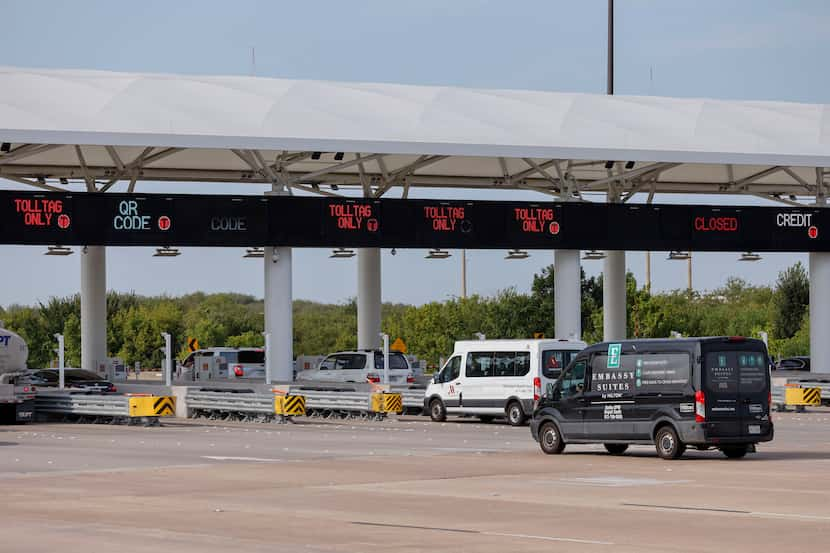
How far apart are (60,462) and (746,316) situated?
283ft

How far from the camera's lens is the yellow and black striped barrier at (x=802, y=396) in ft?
137

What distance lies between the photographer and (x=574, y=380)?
26031 mm

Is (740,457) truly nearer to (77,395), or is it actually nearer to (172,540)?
(172,540)

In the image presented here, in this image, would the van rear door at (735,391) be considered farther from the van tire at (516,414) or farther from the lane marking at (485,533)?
the van tire at (516,414)

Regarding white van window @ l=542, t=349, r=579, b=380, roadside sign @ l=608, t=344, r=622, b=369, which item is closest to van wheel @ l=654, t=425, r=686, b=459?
roadside sign @ l=608, t=344, r=622, b=369

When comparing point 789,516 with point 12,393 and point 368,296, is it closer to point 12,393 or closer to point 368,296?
point 12,393

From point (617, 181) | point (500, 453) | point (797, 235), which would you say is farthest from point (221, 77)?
point (500, 453)

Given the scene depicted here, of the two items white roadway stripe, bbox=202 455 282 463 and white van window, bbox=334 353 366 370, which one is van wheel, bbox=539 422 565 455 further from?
white van window, bbox=334 353 366 370

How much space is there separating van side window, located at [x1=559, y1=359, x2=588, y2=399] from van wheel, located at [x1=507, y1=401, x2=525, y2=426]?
920 centimetres

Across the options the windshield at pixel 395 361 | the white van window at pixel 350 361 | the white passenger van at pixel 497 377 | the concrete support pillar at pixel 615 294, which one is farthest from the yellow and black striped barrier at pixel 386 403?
the concrete support pillar at pixel 615 294

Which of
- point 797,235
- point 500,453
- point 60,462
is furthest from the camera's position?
point 797,235

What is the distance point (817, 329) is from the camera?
48125mm

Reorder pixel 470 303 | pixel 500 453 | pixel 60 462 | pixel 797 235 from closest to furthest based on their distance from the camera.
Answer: pixel 60 462, pixel 500 453, pixel 797 235, pixel 470 303

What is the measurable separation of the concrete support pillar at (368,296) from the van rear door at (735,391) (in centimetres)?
2649
